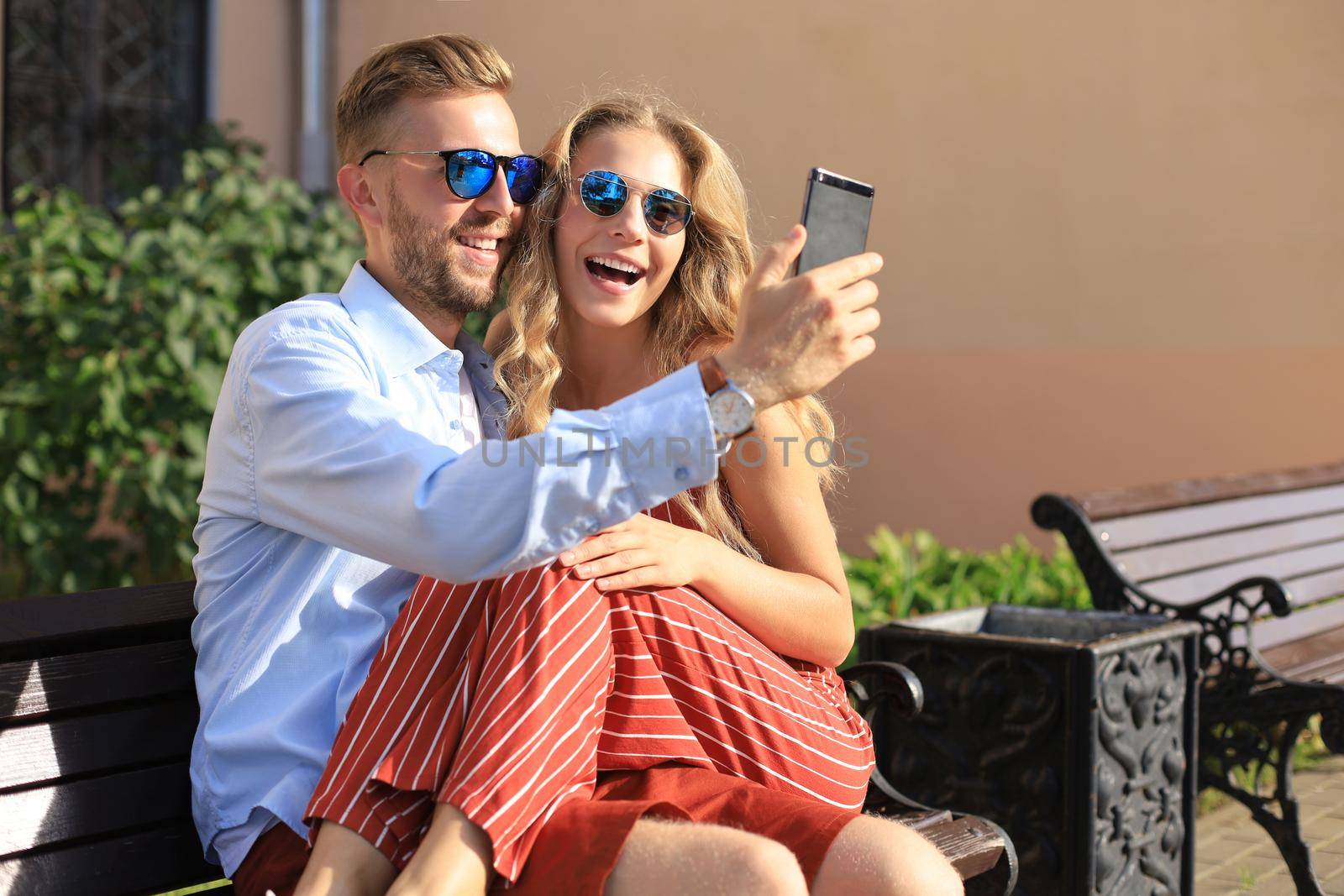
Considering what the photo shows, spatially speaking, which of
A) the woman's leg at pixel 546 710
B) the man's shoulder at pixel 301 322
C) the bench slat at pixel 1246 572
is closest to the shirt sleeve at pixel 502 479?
the woman's leg at pixel 546 710

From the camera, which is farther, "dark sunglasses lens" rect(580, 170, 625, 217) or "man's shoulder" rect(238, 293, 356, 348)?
"dark sunglasses lens" rect(580, 170, 625, 217)

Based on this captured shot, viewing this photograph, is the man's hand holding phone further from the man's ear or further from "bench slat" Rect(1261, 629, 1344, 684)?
"bench slat" Rect(1261, 629, 1344, 684)

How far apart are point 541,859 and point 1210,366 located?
17.3 ft

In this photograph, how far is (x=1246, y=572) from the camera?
15.5 ft

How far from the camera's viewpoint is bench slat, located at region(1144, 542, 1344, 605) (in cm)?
430

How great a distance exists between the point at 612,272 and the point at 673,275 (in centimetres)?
16

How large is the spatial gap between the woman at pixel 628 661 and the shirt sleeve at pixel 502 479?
0.18 meters

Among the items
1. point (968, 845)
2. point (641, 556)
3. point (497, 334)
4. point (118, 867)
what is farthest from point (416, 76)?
point (968, 845)

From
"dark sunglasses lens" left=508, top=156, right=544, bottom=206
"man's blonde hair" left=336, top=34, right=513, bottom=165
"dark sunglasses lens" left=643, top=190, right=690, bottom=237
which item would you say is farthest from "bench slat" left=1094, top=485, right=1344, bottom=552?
"man's blonde hair" left=336, top=34, right=513, bottom=165

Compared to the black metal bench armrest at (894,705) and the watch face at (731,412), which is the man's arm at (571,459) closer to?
the watch face at (731,412)

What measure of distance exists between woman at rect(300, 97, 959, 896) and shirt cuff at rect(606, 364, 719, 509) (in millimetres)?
258

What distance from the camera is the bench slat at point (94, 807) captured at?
212 centimetres

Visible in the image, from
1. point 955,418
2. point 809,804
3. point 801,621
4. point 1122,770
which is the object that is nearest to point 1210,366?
point 955,418

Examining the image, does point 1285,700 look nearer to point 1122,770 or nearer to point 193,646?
point 1122,770
